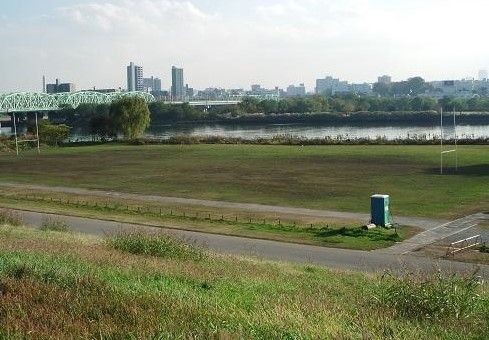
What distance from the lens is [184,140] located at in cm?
10169

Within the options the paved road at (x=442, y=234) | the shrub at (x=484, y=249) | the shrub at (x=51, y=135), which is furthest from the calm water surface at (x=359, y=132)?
the shrub at (x=484, y=249)

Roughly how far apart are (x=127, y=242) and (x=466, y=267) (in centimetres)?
1247

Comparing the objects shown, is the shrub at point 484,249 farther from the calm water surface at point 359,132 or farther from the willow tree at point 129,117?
the willow tree at point 129,117

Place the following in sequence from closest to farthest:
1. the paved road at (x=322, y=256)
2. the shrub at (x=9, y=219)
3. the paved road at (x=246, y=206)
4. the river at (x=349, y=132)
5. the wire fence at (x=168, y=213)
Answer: the paved road at (x=322, y=256) → the shrub at (x=9, y=219) → the paved road at (x=246, y=206) → the wire fence at (x=168, y=213) → the river at (x=349, y=132)

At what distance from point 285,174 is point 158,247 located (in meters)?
40.1

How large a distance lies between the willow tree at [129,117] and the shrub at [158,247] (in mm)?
96959

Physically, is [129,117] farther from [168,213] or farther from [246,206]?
[168,213]

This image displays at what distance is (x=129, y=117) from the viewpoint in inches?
4515

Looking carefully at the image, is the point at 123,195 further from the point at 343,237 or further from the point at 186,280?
the point at 186,280

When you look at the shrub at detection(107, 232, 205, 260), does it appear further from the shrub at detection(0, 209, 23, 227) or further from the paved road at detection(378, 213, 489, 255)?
the shrub at detection(0, 209, 23, 227)

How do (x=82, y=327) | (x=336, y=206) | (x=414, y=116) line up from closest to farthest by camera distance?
(x=82, y=327)
(x=336, y=206)
(x=414, y=116)

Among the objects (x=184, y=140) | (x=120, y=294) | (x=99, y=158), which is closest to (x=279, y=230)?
(x=120, y=294)

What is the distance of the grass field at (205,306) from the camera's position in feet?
24.8

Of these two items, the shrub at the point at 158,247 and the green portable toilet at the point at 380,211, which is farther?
the green portable toilet at the point at 380,211
